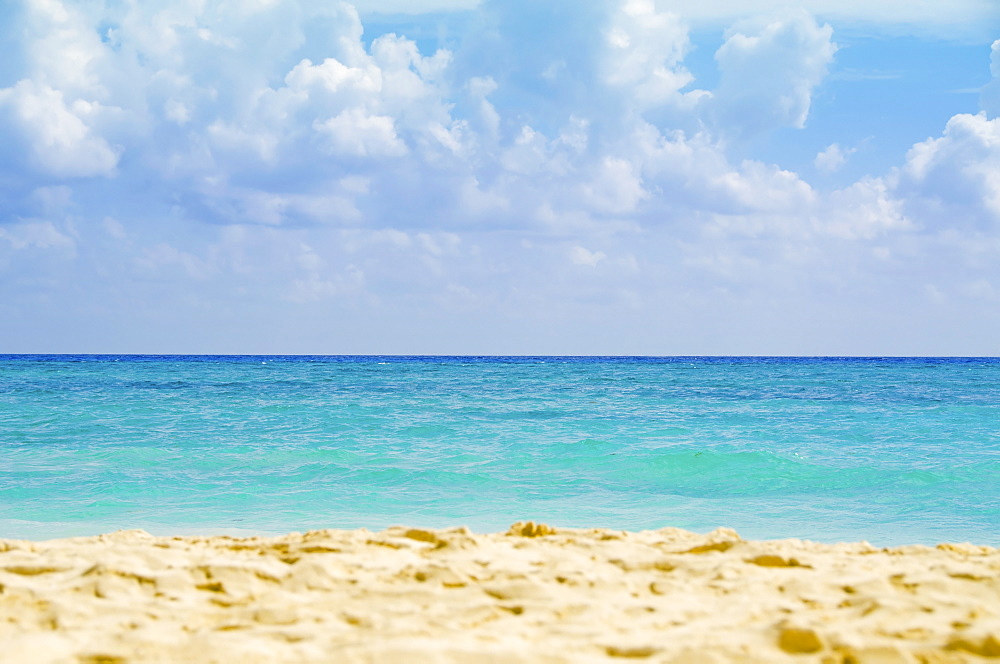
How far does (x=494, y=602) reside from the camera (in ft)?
12.0

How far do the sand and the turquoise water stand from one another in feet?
10.7

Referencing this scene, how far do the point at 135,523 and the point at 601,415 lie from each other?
11.0 m

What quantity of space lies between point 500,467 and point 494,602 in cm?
746

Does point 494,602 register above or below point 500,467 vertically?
above

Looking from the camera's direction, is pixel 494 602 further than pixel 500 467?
No

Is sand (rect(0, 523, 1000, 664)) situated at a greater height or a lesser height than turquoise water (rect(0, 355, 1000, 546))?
greater

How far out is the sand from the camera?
299 cm

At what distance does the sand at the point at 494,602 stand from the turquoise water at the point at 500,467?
3.25 m

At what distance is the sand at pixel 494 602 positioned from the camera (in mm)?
2992

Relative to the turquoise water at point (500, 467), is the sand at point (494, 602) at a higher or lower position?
higher

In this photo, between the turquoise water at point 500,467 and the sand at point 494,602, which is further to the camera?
the turquoise water at point 500,467

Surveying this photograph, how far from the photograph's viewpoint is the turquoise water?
8273 millimetres

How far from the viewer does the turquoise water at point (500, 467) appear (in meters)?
8.27

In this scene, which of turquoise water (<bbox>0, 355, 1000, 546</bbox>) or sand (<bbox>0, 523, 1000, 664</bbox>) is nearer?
sand (<bbox>0, 523, 1000, 664</bbox>)
